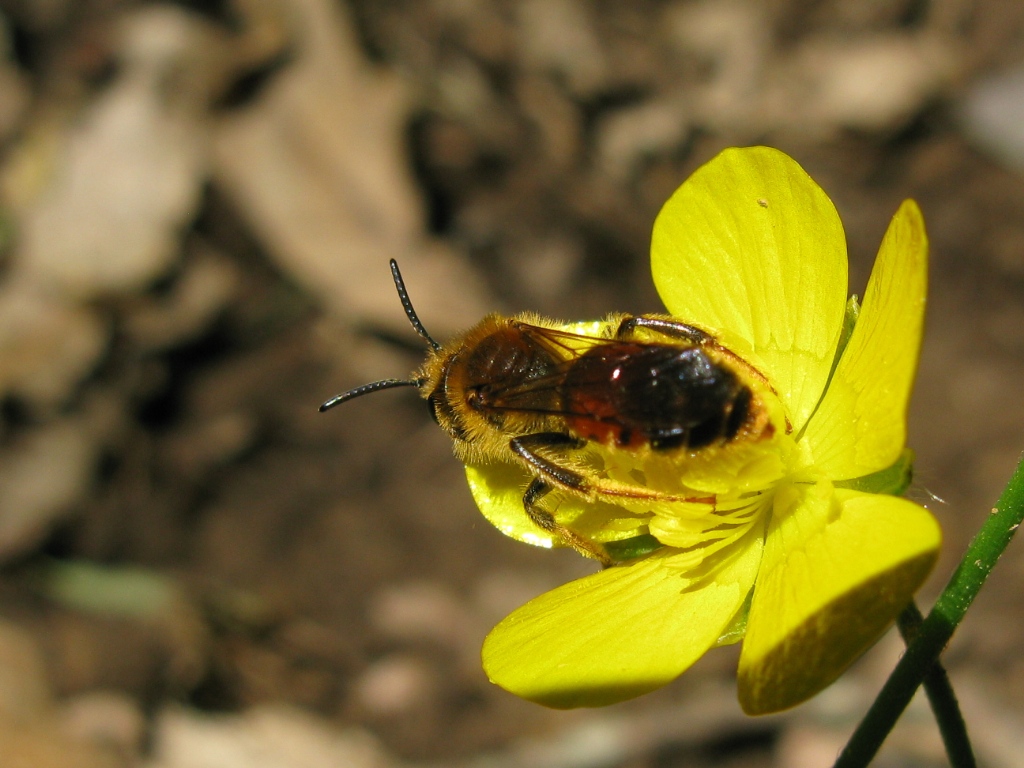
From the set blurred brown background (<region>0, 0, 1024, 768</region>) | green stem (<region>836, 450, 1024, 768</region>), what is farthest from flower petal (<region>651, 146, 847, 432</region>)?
blurred brown background (<region>0, 0, 1024, 768</region>)

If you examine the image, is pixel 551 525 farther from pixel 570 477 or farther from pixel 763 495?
pixel 763 495

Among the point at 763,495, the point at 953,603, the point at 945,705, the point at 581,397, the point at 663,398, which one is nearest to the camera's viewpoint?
the point at 953,603

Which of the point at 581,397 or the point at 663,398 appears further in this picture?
the point at 581,397

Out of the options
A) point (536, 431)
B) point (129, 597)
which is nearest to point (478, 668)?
point (129, 597)

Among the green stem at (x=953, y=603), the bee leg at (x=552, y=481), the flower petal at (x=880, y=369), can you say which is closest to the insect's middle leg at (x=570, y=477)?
the bee leg at (x=552, y=481)

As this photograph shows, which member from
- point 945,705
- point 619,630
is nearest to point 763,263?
point 619,630

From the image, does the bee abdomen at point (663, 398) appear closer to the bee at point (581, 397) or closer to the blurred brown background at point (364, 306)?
the bee at point (581, 397)

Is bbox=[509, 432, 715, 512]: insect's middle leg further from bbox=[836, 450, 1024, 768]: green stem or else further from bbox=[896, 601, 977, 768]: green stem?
bbox=[836, 450, 1024, 768]: green stem

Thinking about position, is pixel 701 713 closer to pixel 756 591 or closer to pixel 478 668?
pixel 478 668
